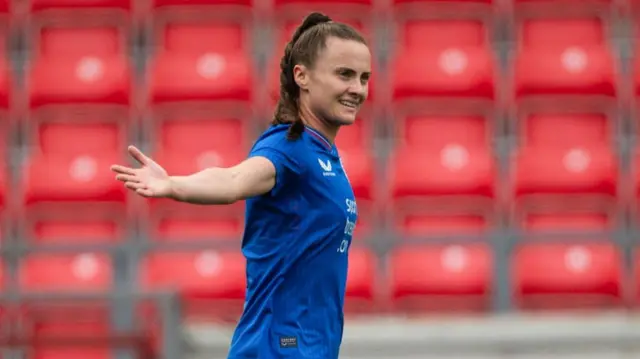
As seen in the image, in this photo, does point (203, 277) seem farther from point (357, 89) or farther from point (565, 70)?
point (357, 89)

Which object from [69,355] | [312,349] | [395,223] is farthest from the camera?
[395,223]

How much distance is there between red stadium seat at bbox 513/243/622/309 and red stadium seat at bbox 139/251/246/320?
146cm

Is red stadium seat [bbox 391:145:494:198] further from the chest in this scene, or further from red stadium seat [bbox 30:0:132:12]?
the chest

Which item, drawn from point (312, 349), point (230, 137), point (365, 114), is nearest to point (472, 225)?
point (365, 114)

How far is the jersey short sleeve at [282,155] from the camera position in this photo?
329 cm

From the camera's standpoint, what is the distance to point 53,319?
617 centimetres

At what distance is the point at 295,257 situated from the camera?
3.36 metres

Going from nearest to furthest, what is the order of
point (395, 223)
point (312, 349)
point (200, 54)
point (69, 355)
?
1. point (312, 349)
2. point (69, 355)
3. point (395, 223)
4. point (200, 54)

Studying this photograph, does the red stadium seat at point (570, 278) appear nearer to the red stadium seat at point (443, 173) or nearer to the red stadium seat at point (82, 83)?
the red stadium seat at point (443, 173)

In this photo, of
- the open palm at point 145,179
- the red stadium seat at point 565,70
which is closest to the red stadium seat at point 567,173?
the red stadium seat at point 565,70

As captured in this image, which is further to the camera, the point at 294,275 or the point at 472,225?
the point at 472,225

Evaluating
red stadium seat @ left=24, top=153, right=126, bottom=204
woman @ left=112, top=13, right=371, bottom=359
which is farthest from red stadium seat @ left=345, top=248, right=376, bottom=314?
woman @ left=112, top=13, right=371, bottom=359

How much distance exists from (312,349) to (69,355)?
2930 millimetres

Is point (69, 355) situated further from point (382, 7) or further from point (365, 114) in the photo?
point (382, 7)
